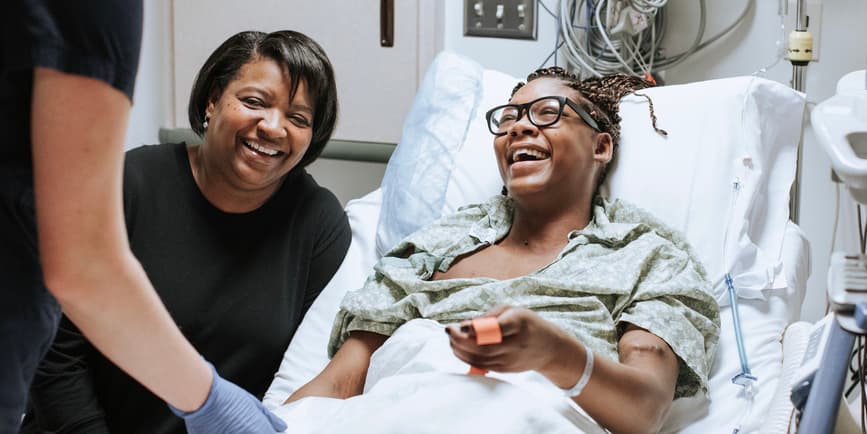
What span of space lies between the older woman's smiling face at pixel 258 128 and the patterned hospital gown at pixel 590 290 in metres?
0.30

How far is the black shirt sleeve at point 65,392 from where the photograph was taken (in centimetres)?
183

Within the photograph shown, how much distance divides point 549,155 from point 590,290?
1.13ft

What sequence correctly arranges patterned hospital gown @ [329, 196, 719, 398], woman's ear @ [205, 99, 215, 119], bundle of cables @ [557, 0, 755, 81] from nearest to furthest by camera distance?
patterned hospital gown @ [329, 196, 719, 398] < woman's ear @ [205, 99, 215, 119] < bundle of cables @ [557, 0, 755, 81]

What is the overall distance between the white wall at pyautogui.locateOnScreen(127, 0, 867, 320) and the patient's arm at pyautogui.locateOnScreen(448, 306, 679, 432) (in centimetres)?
120

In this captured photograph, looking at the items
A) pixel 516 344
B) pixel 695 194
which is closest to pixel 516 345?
pixel 516 344

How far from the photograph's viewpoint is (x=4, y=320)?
0.94 meters

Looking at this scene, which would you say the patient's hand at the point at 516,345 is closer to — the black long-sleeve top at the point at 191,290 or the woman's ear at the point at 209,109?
the black long-sleeve top at the point at 191,290

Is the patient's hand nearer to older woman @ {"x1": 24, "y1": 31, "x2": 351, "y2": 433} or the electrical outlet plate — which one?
older woman @ {"x1": 24, "y1": 31, "x2": 351, "y2": 433}

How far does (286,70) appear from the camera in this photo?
198 centimetres

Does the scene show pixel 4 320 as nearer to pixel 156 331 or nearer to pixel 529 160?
pixel 156 331

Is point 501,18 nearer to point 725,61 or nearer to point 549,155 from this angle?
point 725,61

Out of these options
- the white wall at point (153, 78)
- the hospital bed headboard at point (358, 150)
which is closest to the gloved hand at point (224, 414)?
the hospital bed headboard at point (358, 150)

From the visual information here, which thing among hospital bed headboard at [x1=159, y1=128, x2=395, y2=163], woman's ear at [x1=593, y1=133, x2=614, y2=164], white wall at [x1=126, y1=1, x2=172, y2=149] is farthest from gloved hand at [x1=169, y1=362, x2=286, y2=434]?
white wall at [x1=126, y1=1, x2=172, y2=149]

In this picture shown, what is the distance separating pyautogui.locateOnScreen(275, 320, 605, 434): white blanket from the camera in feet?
4.54
